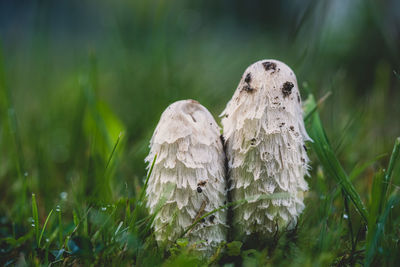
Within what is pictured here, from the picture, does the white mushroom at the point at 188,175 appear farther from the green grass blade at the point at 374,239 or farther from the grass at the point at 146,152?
the green grass blade at the point at 374,239

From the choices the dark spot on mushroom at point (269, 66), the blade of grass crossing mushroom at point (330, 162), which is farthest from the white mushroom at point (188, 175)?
the blade of grass crossing mushroom at point (330, 162)

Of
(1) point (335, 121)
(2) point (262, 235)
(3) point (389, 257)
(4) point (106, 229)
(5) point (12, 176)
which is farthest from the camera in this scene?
(1) point (335, 121)

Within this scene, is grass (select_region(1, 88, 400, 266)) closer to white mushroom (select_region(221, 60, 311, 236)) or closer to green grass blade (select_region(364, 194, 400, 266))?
green grass blade (select_region(364, 194, 400, 266))

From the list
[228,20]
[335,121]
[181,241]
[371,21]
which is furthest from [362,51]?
[228,20]

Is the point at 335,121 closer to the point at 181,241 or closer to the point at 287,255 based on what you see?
the point at 287,255

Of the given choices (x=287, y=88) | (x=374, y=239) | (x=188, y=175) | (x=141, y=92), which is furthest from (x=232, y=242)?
(x=141, y=92)

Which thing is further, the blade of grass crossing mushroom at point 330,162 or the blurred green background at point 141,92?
the blurred green background at point 141,92

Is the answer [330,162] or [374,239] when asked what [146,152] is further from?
[374,239]
